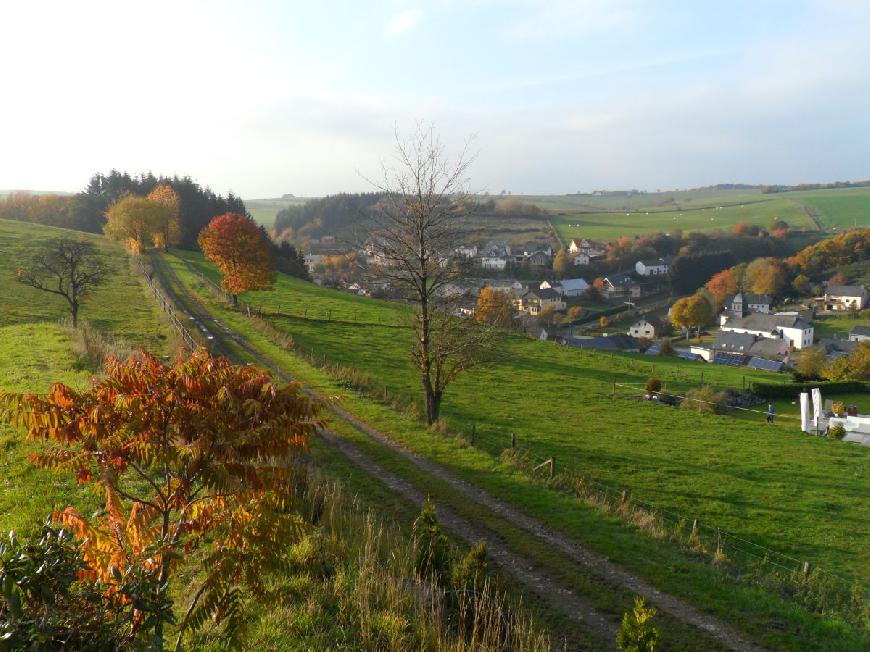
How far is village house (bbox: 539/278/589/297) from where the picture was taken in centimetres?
12156

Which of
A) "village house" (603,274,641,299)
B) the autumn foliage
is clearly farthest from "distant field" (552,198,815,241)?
the autumn foliage

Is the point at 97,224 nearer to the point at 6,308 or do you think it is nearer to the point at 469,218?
the point at 6,308

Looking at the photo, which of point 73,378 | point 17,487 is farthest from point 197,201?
point 17,487

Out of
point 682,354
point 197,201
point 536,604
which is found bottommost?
point 682,354

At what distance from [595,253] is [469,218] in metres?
138

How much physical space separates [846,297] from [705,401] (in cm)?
8805

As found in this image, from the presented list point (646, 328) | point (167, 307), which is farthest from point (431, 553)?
point (646, 328)

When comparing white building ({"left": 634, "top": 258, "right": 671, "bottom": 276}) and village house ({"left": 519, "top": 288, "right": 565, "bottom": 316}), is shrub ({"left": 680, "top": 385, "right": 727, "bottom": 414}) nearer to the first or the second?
village house ({"left": 519, "top": 288, "right": 565, "bottom": 316})

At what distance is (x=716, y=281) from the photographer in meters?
117

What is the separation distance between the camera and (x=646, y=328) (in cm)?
9494

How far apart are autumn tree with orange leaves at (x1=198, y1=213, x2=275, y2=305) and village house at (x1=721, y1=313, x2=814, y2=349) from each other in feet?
236

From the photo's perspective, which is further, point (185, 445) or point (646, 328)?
point (646, 328)

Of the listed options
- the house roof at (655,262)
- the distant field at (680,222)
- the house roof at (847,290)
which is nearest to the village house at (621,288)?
the house roof at (655,262)

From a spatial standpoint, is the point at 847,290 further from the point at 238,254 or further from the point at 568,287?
the point at 238,254
